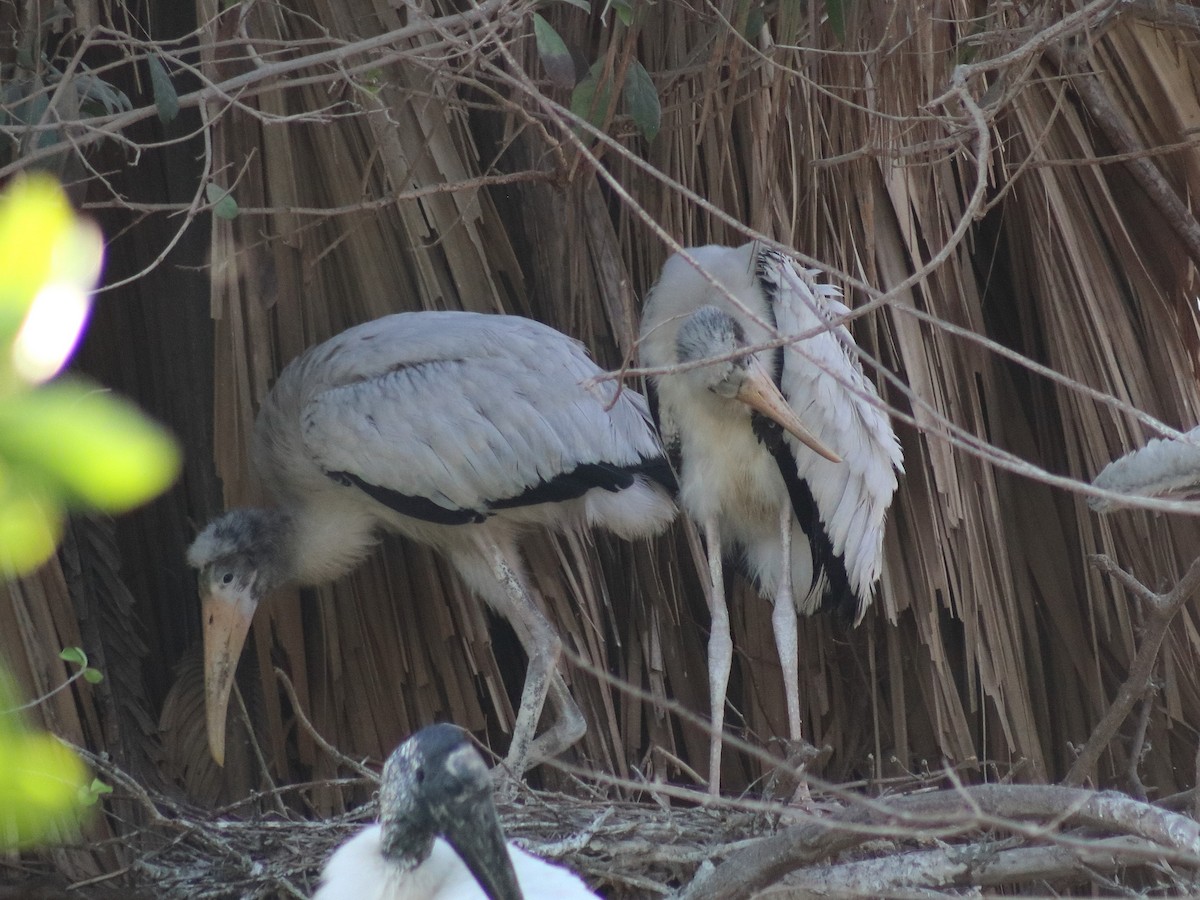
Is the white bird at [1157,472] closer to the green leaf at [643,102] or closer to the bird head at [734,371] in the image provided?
the green leaf at [643,102]

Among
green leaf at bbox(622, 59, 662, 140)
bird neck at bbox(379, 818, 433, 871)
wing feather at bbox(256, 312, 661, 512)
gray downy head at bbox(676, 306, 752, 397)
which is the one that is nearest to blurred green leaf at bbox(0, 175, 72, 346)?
bird neck at bbox(379, 818, 433, 871)

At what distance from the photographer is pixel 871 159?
3.83 m

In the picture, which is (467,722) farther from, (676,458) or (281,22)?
(281,22)

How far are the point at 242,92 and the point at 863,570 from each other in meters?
1.88

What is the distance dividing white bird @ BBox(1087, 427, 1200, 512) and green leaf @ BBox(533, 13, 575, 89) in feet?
4.22

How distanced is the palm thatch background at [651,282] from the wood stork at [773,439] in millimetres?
197

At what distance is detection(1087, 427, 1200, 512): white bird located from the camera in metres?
1.89

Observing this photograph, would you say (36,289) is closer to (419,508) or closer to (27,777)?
(27,777)

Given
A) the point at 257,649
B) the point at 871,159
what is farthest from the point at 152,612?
the point at 871,159

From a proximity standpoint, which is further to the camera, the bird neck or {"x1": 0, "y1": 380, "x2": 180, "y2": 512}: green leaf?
the bird neck

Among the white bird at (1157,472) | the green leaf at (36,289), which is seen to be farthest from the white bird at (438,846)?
the green leaf at (36,289)

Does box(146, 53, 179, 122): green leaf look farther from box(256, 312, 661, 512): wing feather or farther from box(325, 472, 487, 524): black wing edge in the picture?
box(325, 472, 487, 524): black wing edge

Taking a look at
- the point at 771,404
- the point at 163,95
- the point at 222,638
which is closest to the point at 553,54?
the point at 163,95

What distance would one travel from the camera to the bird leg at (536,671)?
3.85m
